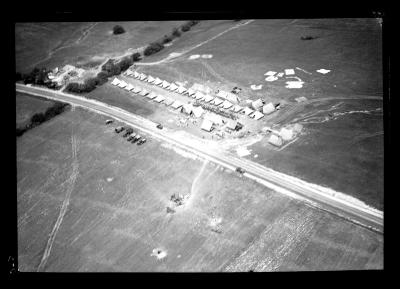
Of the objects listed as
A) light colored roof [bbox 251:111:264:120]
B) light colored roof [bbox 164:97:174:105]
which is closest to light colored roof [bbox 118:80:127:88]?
light colored roof [bbox 164:97:174:105]

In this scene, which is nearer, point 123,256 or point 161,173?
point 123,256

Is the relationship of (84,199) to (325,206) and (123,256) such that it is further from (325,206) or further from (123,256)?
(325,206)

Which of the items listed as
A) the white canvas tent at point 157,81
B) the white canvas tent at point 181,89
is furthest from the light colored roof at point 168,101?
the white canvas tent at point 157,81

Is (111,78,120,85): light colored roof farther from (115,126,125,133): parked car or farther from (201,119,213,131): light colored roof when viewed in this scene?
(201,119,213,131): light colored roof

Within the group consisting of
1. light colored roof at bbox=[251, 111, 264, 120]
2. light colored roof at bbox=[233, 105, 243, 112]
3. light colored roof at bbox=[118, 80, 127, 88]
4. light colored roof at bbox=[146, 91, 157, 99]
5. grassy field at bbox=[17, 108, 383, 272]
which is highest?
light colored roof at bbox=[118, 80, 127, 88]
